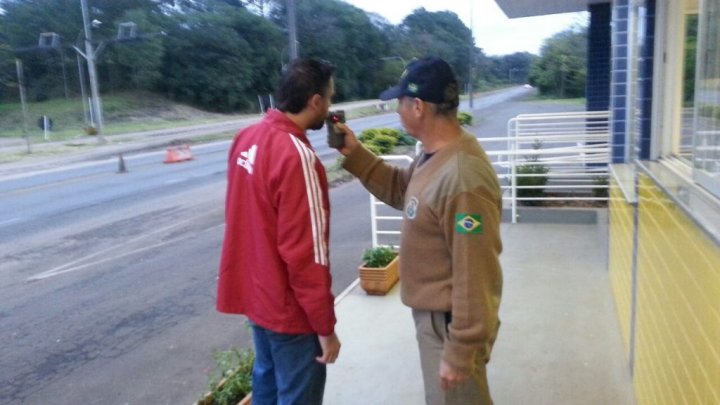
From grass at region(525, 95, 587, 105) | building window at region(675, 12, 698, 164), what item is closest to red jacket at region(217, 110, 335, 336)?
building window at region(675, 12, 698, 164)

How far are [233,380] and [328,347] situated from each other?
118cm

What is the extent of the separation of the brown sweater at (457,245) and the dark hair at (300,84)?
47cm

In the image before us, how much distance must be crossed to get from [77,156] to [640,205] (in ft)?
72.7

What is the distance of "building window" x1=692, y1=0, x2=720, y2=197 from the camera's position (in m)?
1.87

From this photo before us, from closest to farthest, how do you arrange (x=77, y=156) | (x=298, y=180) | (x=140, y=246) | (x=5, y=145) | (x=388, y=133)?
(x=298, y=180) → (x=140, y=246) → (x=388, y=133) → (x=77, y=156) → (x=5, y=145)

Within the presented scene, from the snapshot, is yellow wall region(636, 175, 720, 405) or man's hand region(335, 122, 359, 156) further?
man's hand region(335, 122, 359, 156)

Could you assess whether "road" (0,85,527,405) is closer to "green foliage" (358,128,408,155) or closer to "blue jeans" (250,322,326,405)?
"green foliage" (358,128,408,155)

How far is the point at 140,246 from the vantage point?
8234mm

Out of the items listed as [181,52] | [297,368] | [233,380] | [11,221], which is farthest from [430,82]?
[181,52]

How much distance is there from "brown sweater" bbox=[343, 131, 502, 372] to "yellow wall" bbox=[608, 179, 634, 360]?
6.30 feet

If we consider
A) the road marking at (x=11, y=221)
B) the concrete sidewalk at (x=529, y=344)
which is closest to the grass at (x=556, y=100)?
the road marking at (x=11, y=221)

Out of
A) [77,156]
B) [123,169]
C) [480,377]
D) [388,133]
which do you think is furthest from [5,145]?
[480,377]

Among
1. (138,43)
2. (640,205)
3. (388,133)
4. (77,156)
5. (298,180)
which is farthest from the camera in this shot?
(138,43)

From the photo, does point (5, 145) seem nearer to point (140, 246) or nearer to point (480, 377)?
point (140, 246)
